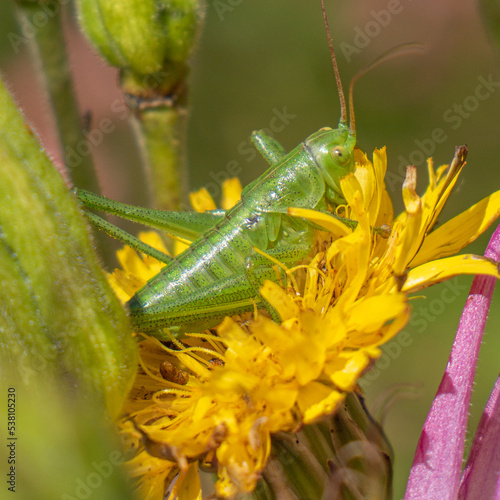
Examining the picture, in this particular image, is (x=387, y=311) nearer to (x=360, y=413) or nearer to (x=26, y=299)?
(x=360, y=413)

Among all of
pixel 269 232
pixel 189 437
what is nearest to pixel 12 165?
pixel 189 437

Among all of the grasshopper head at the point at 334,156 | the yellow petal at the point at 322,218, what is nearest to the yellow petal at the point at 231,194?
the grasshopper head at the point at 334,156

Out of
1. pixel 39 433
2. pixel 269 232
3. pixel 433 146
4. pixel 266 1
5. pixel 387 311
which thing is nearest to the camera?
pixel 39 433

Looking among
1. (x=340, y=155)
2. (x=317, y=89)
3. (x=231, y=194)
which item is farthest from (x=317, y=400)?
(x=317, y=89)

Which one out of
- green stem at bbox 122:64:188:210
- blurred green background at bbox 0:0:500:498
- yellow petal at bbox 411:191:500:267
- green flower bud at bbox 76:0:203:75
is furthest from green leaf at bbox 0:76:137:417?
blurred green background at bbox 0:0:500:498

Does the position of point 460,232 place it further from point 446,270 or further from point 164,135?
point 164,135

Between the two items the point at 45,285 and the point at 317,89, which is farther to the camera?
the point at 317,89
